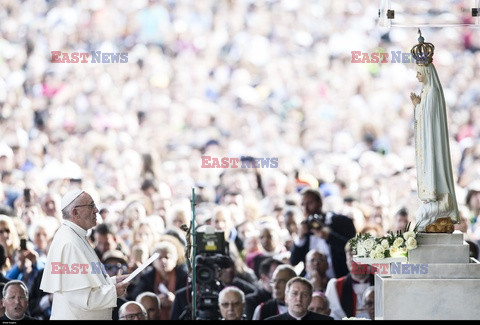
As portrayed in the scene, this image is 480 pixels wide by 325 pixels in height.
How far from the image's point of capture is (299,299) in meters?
11.4

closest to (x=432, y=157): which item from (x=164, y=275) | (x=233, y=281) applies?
(x=233, y=281)

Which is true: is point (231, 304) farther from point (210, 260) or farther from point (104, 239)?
point (104, 239)

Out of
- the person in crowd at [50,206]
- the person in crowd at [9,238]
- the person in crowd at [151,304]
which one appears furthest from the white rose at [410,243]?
the person in crowd at [50,206]

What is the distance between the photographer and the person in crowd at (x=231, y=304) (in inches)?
462

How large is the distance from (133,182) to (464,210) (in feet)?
14.5

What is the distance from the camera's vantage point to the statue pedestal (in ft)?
30.6

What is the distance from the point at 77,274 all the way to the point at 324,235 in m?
4.67

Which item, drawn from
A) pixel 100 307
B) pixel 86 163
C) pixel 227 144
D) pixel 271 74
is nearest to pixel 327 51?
pixel 271 74

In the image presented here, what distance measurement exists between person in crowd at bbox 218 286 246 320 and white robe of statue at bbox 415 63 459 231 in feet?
8.69

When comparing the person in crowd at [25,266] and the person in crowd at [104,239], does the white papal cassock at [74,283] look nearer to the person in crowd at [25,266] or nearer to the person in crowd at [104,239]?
the person in crowd at [25,266]

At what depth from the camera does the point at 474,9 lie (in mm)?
10734

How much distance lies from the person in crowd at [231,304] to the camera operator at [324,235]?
1.53 meters

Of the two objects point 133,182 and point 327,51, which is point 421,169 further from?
point 327,51

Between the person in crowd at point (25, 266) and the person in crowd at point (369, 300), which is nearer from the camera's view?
the person in crowd at point (369, 300)
